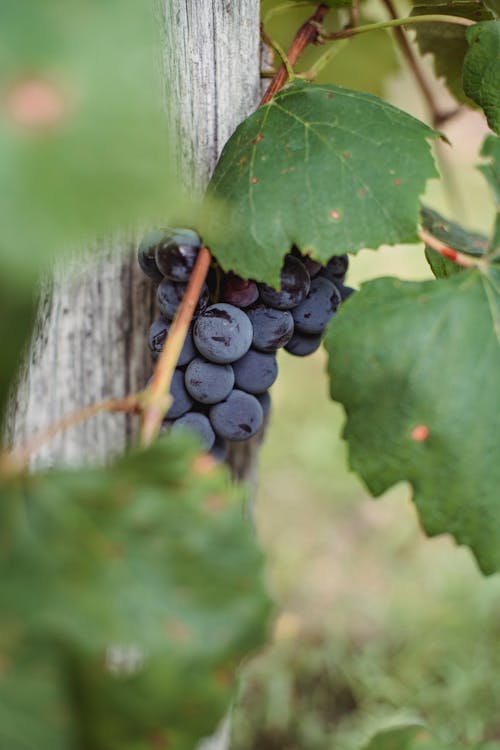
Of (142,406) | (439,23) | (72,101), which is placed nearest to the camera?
(72,101)

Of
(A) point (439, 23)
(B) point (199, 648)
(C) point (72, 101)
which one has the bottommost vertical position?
(B) point (199, 648)

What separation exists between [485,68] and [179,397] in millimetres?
590

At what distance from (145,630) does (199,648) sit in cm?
4

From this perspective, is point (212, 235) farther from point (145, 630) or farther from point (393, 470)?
point (145, 630)

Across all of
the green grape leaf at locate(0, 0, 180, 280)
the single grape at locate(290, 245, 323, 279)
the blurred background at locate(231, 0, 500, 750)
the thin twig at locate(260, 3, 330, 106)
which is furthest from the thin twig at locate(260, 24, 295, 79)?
the blurred background at locate(231, 0, 500, 750)

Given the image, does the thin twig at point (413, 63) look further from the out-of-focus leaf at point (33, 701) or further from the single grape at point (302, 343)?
the out-of-focus leaf at point (33, 701)

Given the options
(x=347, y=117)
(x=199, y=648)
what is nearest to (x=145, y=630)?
(x=199, y=648)

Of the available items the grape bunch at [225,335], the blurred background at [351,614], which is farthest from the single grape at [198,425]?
the blurred background at [351,614]

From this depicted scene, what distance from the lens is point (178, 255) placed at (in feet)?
2.73

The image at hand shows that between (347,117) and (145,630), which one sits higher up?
(347,117)

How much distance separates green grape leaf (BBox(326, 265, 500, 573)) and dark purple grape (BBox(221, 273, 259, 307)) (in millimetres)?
127

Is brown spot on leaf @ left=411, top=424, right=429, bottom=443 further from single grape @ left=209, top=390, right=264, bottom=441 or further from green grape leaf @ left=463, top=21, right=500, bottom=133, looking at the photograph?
green grape leaf @ left=463, top=21, right=500, bottom=133

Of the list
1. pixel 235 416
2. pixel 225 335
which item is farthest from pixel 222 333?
pixel 235 416

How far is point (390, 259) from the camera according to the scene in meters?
3.57
